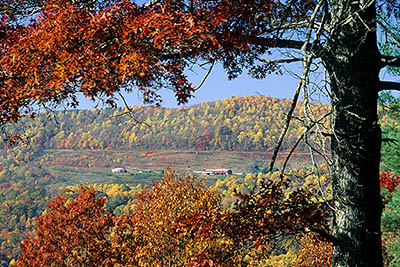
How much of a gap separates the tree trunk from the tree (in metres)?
0.01

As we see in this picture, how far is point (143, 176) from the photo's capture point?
5817 inches

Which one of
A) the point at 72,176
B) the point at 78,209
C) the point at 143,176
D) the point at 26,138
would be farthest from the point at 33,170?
the point at 26,138

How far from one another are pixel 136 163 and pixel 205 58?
6605 inches

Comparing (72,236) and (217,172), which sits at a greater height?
(72,236)

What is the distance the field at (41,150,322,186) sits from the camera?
144500mm

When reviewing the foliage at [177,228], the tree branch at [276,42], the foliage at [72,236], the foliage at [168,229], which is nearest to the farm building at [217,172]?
the foliage at [72,236]

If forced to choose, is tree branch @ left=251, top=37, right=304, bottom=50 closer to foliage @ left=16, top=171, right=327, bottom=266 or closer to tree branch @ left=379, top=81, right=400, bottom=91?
tree branch @ left=379, top=81, right=400, bottom=91

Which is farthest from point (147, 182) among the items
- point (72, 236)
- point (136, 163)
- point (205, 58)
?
point (205, 58)

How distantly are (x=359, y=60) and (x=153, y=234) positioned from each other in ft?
31.8

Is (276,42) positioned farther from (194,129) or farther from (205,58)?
(194,129)

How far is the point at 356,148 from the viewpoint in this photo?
4000 millimetres

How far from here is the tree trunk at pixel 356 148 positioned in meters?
3.95

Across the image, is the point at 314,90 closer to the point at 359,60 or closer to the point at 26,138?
the point at 359,60

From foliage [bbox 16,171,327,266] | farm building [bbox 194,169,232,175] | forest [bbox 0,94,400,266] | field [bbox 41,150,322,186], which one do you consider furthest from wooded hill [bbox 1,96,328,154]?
foliage [bbox 16,171,327,266]
